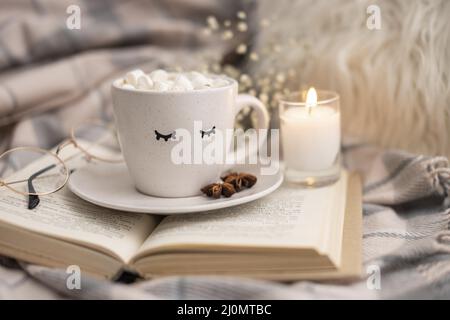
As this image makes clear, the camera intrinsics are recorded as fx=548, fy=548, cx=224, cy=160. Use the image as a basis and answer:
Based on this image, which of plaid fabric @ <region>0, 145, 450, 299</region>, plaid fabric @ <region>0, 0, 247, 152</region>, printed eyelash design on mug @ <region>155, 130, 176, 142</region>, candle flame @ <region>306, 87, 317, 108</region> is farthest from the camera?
plaid fabric @ <region>0, 0, 247, 152</region>

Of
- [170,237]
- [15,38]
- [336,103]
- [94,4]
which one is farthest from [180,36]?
[170,237]

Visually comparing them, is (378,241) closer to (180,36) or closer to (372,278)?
(372,278)

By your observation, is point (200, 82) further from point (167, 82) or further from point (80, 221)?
point (80, 221)

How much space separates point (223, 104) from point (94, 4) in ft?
1.60

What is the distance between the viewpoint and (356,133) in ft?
2.89

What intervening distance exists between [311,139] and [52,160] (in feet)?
1.20

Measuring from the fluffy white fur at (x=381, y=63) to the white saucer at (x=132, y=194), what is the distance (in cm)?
24

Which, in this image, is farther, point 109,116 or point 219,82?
point 109,116

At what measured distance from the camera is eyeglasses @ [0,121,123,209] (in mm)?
683

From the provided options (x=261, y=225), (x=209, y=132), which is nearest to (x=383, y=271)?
(x=261, y=225)

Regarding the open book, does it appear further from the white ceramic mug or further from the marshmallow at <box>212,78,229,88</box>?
the marshmallow at <box>212,78,229,88</box>

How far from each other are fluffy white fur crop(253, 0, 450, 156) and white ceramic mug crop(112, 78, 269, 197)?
27 centimetres

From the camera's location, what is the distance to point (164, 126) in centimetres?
62

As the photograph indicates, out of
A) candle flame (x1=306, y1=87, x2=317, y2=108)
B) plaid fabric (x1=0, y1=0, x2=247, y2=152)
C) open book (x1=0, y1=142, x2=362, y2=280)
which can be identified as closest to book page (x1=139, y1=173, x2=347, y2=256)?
open book (x1=0, y1=142, x2=362, y2=280)
